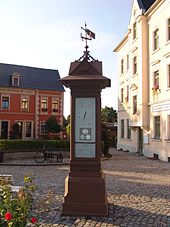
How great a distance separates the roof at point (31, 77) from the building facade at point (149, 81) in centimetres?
2006

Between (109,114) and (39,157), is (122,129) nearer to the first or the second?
(39,157)

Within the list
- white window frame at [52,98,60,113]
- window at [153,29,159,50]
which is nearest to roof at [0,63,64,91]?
white window frame at [52,98,60,113]

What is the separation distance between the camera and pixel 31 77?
47.9m

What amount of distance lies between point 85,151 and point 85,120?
708 mm

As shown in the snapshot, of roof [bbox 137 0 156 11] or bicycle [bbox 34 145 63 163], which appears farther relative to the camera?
roof [bbox 137 0 156 11]

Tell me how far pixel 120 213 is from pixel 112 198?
5.02 feet

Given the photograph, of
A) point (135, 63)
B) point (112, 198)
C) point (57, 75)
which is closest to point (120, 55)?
point (135, 63)

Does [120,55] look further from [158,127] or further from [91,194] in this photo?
[91,194]

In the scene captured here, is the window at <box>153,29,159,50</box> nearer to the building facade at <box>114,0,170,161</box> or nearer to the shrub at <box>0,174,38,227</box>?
the building facade at <box>114,0,170,161</box>

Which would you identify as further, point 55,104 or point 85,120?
point 55,104

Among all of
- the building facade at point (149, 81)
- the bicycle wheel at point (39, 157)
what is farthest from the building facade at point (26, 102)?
the bicycle wheel at point (39, 157)

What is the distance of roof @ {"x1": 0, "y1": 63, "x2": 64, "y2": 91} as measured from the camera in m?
A: 45.7

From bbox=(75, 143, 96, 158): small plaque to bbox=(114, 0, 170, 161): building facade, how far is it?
536 inches

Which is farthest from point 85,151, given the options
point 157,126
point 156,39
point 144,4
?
point 144,4
